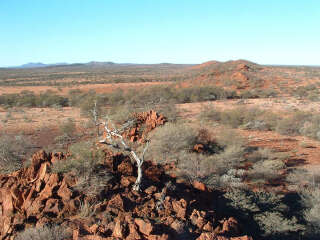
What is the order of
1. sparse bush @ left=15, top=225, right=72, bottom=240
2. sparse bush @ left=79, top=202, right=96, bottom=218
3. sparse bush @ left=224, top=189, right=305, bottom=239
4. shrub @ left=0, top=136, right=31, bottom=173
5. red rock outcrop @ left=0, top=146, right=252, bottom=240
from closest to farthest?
1. sparse bush @ left=15, top=225, right=72, bottom=240
2. red rock outcrop @ left=0, top=146, right=252, bottom=240
3. sparse bush @ left=79, top=202, right=96, bottom=218
4. sparse bush @ left=224, top=189, right=305, bottom=239
5. shrub @ left=0, top=136, right=31, bottom=173

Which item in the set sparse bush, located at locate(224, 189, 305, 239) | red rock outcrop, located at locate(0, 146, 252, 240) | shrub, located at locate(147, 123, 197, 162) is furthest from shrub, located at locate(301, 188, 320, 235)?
shrub, located at locate(147, 123, 197, 162)

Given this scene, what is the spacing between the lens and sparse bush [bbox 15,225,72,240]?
4.20 meters

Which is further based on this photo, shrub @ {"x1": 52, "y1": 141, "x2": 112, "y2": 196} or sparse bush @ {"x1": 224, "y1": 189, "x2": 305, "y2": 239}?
sparse bush @ {"x1": 224, "y1": 189, "x2": 305, "y2": 239}

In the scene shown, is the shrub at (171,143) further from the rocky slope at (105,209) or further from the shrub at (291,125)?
the shrub at (291,125)

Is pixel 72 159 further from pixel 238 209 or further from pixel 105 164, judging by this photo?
pixel 238 209

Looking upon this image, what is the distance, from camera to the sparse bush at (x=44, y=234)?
13.8ft

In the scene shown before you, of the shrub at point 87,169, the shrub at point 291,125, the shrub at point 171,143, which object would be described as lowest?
the shrub at point 291,125

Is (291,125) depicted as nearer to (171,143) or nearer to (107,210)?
(171,143)

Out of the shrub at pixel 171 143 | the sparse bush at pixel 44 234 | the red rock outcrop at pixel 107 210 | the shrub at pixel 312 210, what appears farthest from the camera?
the shrub at pixel 171 143

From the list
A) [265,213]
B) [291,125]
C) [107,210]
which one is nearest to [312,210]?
[265,213]

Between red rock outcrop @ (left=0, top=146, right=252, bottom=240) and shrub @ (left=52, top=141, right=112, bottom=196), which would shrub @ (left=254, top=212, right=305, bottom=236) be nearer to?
red rock outcrop @ (left=0, top=146, right=252, bottom=240)

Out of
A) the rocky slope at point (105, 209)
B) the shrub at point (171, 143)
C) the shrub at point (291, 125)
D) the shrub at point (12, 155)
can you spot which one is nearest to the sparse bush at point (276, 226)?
the rocky slope at point (105, 209)

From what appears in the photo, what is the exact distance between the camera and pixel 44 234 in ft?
13.8

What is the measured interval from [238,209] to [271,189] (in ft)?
8.79
